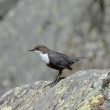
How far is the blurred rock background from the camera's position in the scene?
586 inches

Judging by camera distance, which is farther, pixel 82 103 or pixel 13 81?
pixel 13 81

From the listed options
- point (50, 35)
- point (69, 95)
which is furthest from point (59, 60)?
point (50, 35)

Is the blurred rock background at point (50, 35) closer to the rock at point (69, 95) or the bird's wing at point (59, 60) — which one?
the bird's wing at point (59, 60)

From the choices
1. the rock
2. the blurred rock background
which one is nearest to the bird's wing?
the rock

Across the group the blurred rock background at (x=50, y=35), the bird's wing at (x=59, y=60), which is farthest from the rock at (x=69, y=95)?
the blurred rock background at (x=50, y=35)

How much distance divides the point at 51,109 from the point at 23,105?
2.58 ft

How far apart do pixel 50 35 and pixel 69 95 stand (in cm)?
930

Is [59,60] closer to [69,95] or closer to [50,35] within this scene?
[69,95]

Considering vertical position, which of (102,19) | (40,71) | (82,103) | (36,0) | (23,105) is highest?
(36,0)

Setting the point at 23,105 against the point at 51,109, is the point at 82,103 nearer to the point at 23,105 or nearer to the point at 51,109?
the point at 51,109

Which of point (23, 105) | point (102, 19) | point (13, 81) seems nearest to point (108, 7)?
point (102, 19)

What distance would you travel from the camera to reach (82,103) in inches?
217

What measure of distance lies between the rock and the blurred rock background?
7.36 metres

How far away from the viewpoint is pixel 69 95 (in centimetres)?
600
